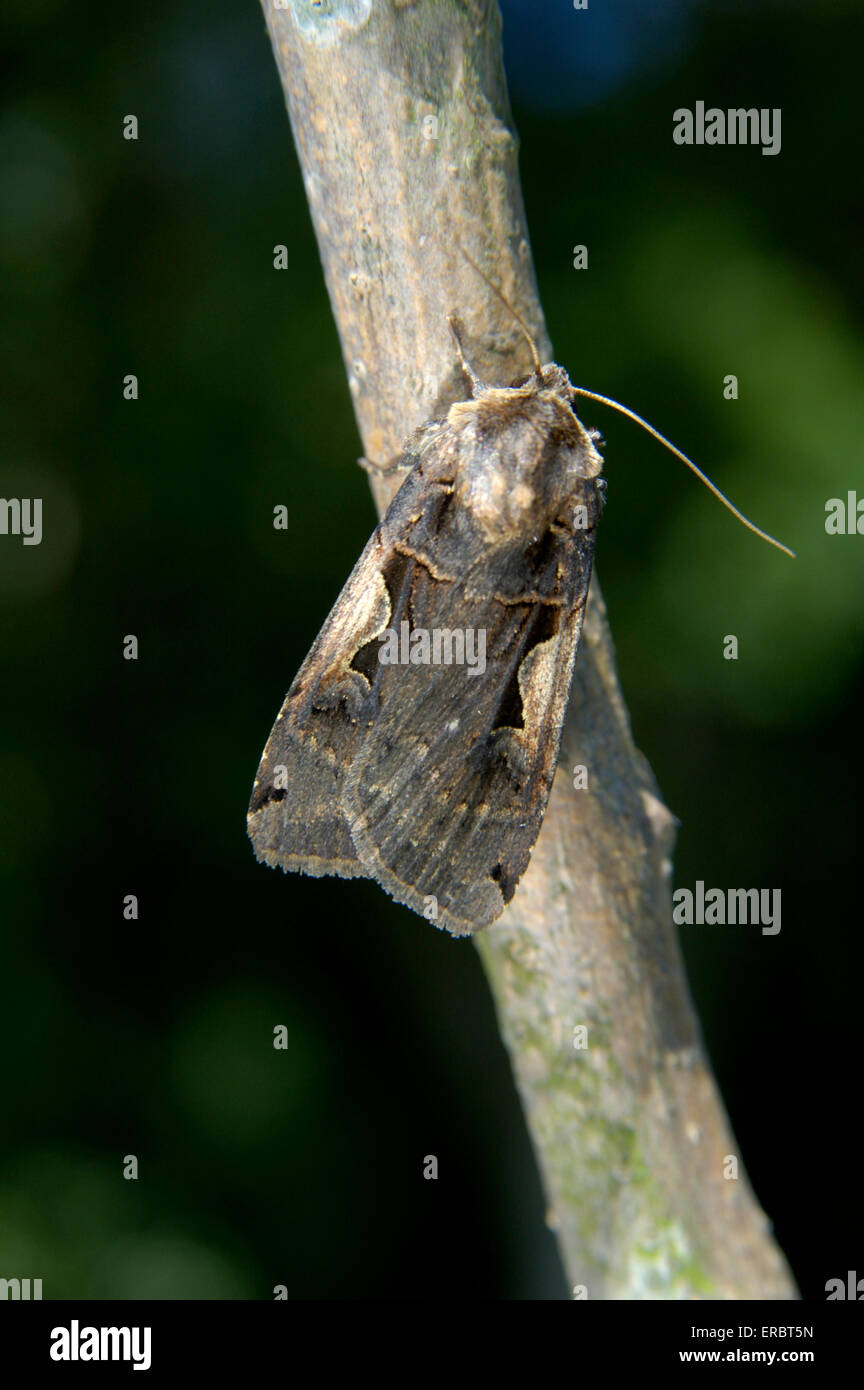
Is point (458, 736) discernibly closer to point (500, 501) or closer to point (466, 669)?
point (466, 669)

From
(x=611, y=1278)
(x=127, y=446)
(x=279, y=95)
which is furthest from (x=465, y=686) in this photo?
(x=279, y=95)

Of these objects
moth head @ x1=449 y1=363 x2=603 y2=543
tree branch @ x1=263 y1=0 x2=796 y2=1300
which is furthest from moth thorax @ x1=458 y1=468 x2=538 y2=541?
tree branch @ x1=263 y1=0 x2=796 y2=1300

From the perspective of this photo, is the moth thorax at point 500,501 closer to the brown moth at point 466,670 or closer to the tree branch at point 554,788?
the brown moth at point 466,670

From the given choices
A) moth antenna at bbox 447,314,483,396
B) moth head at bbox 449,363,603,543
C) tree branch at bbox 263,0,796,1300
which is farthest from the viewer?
moth head at bbox 449,363,603,543

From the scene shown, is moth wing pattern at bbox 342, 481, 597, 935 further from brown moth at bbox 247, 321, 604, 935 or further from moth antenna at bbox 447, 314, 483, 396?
moth antenna at bbox 447, 314, 483, 396

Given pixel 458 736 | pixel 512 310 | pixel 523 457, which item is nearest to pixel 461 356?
pixel 512 310

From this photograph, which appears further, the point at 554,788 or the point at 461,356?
the point at 554,788
